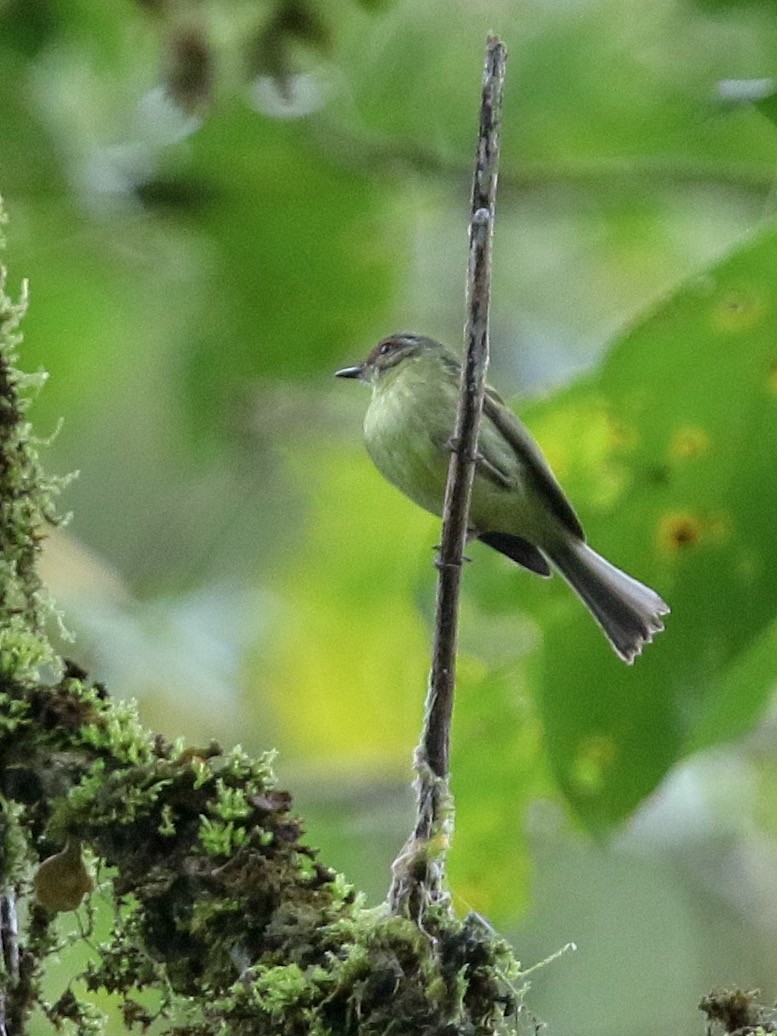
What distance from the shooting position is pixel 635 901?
27.0 feet

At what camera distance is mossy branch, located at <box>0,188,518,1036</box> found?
1778 mm

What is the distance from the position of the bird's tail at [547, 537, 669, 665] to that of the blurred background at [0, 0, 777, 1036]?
44mm

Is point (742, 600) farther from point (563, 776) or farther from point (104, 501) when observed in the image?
point (104, 501)

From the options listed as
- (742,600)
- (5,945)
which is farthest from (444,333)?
(5,945)

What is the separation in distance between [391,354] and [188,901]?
3.27 metres

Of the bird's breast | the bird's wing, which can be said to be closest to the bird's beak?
the bird's breast

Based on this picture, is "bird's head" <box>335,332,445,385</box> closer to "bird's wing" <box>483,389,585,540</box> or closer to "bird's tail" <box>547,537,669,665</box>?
"bird's wing" <box>483,389,585,540</box>

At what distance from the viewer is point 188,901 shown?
1.87 meters

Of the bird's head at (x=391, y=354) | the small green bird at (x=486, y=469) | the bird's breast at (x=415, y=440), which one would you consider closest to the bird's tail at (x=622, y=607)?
the small green bird at (x=486, y=469)

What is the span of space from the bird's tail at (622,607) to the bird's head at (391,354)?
1.19 m

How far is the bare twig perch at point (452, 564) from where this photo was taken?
75.0 inches

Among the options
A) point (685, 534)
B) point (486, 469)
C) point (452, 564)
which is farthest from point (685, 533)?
point (486, 469)

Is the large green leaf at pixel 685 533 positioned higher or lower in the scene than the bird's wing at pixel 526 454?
lower

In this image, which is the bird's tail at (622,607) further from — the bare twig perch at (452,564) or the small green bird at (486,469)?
the bare twig perch at (452,564)
